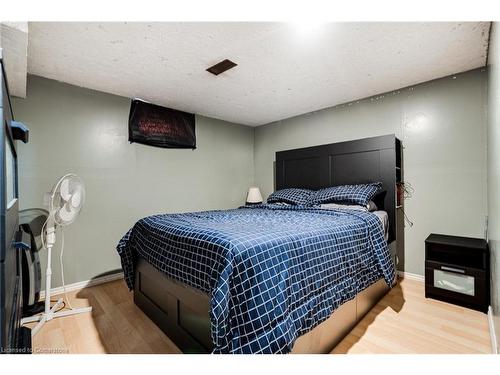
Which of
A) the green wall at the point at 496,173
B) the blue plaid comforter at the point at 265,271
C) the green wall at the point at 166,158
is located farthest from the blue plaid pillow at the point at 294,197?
the green wall at the point at 496,173

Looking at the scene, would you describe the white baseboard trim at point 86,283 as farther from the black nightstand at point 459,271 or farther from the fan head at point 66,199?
the black nightstand at point 459,271

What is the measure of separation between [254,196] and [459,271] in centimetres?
270

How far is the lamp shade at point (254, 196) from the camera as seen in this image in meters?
4.06

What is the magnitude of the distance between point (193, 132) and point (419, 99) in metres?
2.87

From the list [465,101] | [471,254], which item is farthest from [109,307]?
[465,101]

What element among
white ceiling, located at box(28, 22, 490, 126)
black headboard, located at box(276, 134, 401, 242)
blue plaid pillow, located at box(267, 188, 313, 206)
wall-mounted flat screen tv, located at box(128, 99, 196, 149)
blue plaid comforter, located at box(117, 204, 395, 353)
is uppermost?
white ceiling, located at box(28, 22, 490, 126)

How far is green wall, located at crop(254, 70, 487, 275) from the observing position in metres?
2.33

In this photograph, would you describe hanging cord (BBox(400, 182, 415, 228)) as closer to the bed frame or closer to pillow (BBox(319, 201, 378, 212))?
the bed frame

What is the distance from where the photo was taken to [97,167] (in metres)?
2.73

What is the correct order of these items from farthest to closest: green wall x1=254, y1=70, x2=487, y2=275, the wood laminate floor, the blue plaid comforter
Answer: green wall x1=254, y1=70, x2=487, y2=275
the wood laminate floor
the blue plaid comforter

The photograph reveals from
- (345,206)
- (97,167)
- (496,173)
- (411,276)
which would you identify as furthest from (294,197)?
(97,167)

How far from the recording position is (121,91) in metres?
2.76

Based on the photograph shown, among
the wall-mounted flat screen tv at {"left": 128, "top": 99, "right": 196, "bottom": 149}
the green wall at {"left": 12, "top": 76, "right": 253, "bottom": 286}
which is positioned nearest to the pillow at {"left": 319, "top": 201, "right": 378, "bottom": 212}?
the green wall at {"left": 12, "top": 76, "right": 253, "bottom": 286}

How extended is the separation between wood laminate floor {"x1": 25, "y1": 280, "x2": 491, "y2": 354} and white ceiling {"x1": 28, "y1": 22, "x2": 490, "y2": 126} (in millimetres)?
2167
